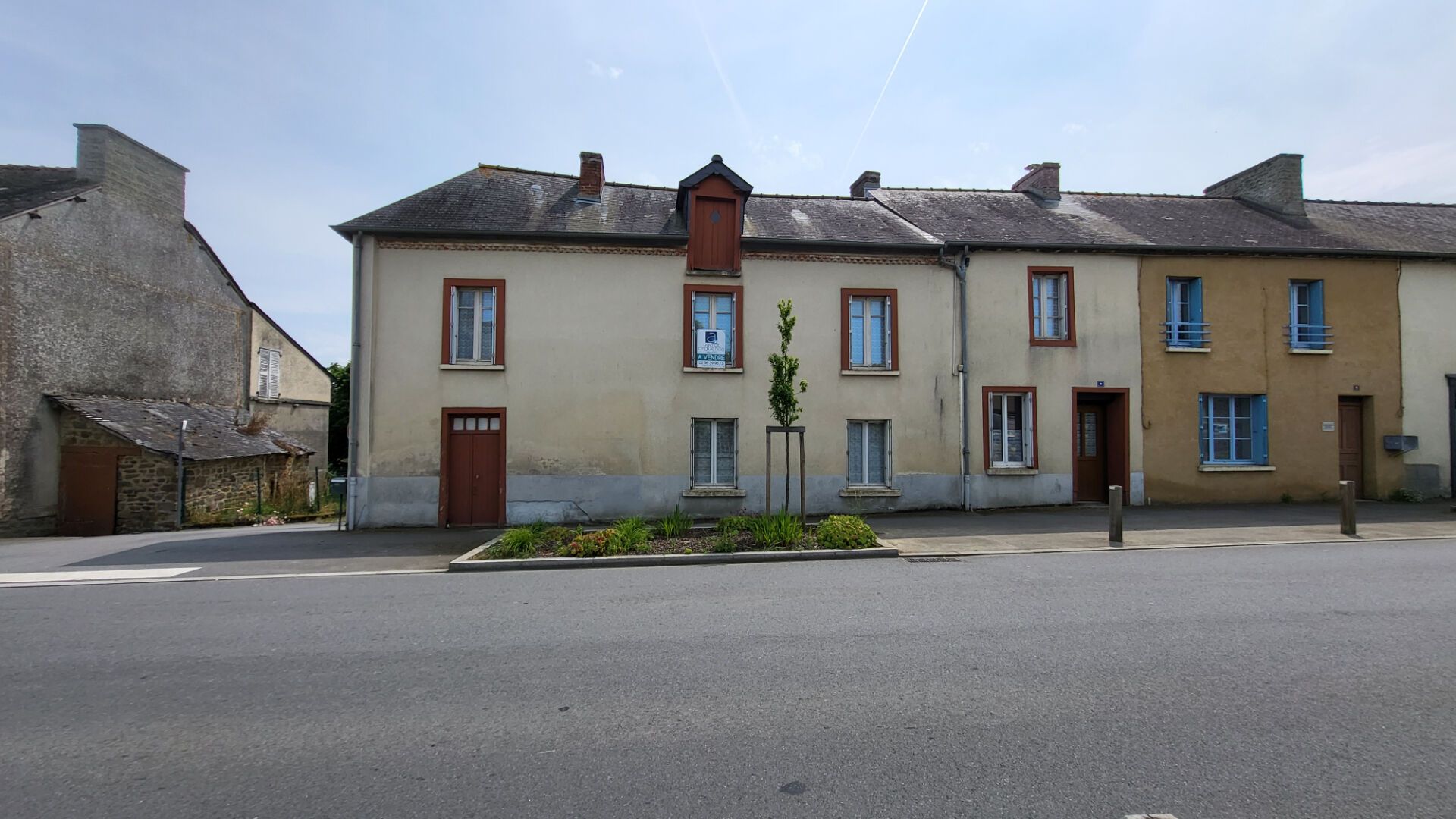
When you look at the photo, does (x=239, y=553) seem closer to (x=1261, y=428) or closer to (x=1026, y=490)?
(x=1026, y=490)

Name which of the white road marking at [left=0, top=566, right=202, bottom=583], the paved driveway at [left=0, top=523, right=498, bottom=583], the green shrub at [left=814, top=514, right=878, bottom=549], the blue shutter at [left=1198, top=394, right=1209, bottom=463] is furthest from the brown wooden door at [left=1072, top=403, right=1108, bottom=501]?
the white road marking at [left=0, top=566, right=202, bottom=583]

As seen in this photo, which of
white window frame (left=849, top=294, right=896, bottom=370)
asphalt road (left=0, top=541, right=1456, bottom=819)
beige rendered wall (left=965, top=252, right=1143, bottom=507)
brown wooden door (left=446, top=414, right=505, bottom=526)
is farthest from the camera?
beige rendered wall (left=965, top=252, right=1143, bottom=507)

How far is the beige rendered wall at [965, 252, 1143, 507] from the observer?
15375mm

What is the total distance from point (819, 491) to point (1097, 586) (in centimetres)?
732

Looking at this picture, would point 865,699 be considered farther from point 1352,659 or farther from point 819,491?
point 819,491

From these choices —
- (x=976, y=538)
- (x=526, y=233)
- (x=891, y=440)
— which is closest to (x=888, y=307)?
(x=891, y=440)

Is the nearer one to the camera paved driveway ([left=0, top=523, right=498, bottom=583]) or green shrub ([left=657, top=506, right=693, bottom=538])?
paved driveway ([left=0, top=523, right=498, bottom=583])

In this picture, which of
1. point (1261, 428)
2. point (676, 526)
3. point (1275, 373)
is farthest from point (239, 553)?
point (1275, 373)

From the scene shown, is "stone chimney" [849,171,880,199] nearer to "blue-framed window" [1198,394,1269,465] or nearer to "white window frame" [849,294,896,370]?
"white window frame" [849,294,896,370]

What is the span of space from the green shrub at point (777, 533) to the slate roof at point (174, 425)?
14.6 meters

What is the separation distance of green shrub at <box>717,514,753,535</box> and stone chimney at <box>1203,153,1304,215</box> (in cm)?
1671

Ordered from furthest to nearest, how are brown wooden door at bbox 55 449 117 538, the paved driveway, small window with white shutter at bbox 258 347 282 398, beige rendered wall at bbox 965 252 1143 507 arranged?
small window with white shutter at bbox 258 347 282 398, brown wooden door at bbox 55 449 117 538, beige rendered wall at bbox 965 252 1143 507, the paved driveway

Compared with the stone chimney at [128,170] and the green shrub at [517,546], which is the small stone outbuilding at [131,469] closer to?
the stone chimney at [128,170]

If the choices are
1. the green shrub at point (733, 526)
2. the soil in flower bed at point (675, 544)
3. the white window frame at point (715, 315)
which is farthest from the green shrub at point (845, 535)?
the white window frame at point (715, 315)
